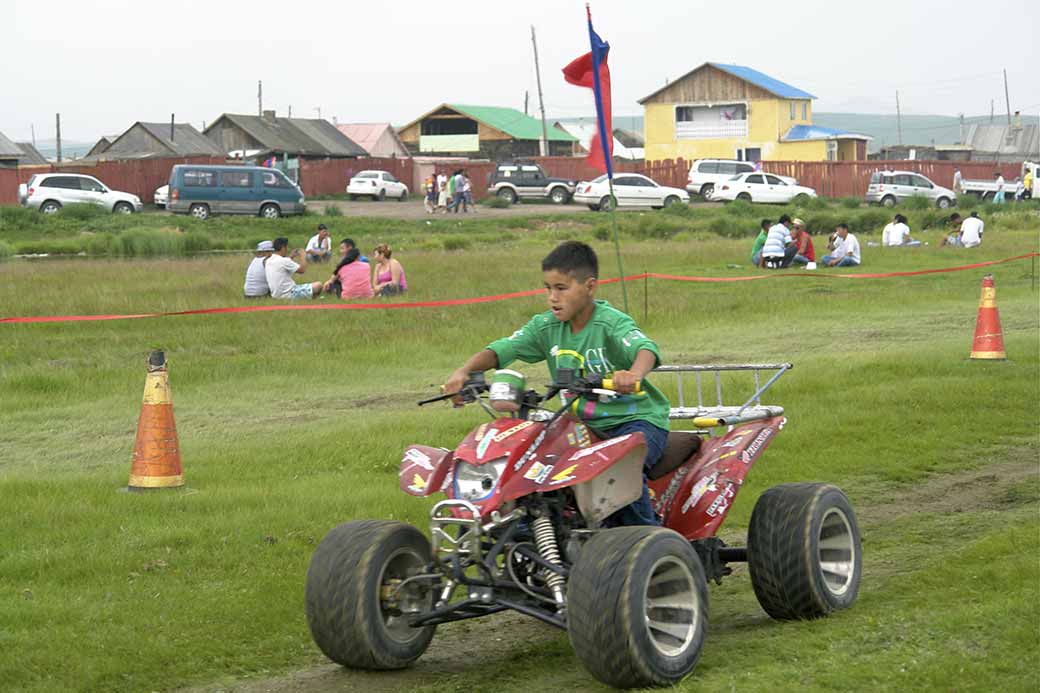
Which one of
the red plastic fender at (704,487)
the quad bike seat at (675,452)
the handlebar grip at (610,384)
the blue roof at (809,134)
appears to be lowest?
the red plastic fender at (704,487)

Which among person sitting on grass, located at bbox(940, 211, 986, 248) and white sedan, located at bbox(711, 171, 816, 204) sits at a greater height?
white sedan, located at bbox(711, 171, 816, 204)

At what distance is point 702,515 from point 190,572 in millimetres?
2959

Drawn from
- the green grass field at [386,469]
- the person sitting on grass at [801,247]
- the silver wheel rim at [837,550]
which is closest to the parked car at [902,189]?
the person sitting on grass at [801,247]

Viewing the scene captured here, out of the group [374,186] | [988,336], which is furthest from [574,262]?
[374,186]

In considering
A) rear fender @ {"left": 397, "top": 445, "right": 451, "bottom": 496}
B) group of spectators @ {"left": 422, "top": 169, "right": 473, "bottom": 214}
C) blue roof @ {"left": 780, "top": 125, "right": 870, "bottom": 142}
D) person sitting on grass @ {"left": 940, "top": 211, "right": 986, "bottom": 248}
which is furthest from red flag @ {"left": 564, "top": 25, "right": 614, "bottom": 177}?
blue roof @ {"left": 780, "top": 125, "right": 870, "bottom": 142}

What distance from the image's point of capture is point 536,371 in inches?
630

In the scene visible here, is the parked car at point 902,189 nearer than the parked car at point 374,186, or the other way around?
the parked car at point 902,189

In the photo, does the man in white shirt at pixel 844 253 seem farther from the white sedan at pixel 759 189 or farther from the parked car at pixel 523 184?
the parked car at pixel 523 184

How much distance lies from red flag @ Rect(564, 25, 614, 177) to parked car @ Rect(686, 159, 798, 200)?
4404 centimetres

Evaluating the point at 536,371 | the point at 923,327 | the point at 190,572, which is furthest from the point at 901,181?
the point at 190,572

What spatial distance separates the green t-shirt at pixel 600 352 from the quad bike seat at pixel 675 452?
0.81 feet

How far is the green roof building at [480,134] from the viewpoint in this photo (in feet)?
310

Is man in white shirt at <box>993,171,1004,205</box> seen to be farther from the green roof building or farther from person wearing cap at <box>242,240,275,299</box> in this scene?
person wearing cap at <box>242,240,275,299</box>

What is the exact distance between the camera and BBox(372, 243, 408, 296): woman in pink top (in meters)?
21.6
